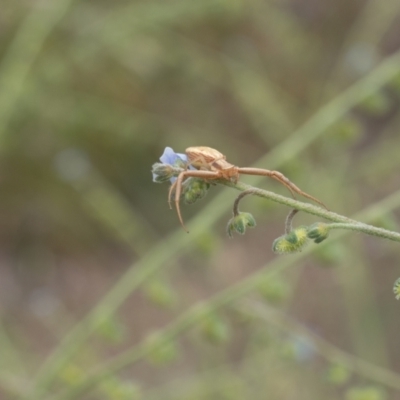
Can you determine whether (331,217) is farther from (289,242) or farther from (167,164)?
(167,164)

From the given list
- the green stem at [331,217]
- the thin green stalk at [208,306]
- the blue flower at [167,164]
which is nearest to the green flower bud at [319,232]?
the green stem at [331,217]

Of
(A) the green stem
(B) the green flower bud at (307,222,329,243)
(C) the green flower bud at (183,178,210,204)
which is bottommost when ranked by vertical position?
(A) the green stem

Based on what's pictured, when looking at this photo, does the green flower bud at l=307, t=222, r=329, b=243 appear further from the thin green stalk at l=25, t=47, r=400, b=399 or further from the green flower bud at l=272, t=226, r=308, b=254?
the thin green stalk at l=25, t=47, r=400, b=399

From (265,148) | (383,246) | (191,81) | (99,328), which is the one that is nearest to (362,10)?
(265,148)

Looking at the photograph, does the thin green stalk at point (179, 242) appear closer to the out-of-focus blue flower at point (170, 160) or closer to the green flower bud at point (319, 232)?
the out-of-focus blue flower at point (170, 160)

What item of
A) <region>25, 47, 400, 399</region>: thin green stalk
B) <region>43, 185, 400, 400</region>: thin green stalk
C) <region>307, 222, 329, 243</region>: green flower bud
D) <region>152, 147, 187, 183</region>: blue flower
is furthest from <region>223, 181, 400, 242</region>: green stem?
<region>25, 47, 400, 399</region>: thin green stalk

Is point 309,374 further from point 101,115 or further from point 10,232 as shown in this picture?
point 10,232
